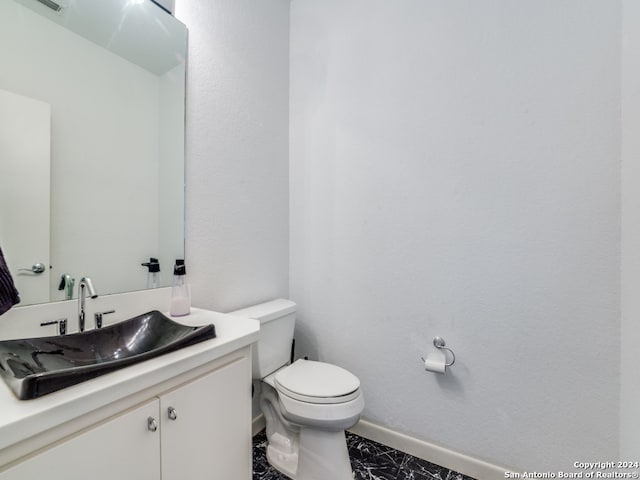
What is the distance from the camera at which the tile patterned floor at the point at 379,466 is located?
4.55ft

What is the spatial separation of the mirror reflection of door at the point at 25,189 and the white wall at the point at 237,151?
0.49 m

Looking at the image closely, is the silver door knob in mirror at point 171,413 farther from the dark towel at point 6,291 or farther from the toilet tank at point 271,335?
the toilet tank at point 271,335

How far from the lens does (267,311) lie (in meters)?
1.51

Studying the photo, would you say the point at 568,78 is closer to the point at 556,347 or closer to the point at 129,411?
the point at 556,347

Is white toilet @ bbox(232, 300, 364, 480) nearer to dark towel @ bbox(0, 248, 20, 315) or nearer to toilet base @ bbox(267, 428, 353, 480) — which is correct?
toilet base @ bbox(267, 428, 353, 480)

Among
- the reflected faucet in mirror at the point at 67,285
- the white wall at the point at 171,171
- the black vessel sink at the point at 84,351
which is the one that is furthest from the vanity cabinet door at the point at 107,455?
the white wall at the point at 171,171

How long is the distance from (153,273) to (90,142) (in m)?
0.55

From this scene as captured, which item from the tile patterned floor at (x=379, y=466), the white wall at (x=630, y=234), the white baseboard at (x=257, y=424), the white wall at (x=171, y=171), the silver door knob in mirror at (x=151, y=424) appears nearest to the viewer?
the silver door knob in mirror at (x=151, y=424)

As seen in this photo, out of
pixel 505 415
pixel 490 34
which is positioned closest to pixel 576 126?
pixel 490 34

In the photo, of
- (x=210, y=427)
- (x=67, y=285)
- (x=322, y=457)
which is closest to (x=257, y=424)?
(x=322, y=457)

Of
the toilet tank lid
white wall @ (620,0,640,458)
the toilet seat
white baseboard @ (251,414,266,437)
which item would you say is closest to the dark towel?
the toilet tank lid

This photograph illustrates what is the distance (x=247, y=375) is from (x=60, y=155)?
1.01 metres

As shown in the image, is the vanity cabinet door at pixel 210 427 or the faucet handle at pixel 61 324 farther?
the faucet handle at pixel 61 324

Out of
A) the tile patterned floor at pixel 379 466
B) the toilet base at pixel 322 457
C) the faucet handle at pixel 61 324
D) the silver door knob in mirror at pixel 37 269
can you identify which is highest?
the silver door knob in mirror at pixel 37 269
